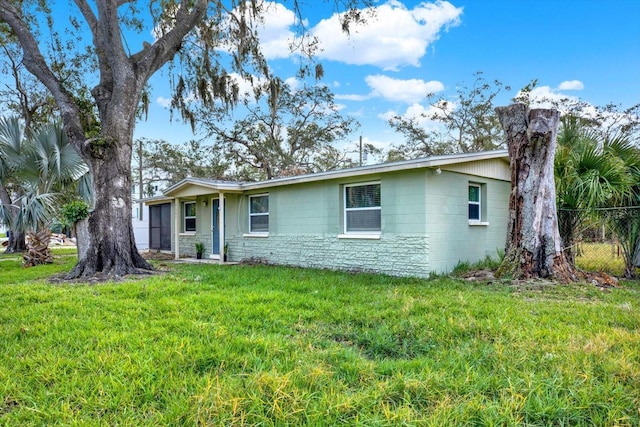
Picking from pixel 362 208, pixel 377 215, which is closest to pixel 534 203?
pixel 377 215

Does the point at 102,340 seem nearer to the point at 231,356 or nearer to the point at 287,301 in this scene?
the point at 231,356

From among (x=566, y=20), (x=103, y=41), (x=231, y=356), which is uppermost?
(x=566, y=20)

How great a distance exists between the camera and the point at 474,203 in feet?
31.9

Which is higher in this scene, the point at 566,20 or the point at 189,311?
the point at 566,20

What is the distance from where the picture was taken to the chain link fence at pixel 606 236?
7812 millimetres

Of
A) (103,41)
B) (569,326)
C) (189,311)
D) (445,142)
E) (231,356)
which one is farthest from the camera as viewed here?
(445,142)

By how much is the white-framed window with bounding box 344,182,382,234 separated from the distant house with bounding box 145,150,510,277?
0.02 m

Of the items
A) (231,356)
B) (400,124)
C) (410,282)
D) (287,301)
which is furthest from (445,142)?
(231,356)

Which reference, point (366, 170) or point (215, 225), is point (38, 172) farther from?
point (366, 170)

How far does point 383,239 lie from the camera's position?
8773 mm

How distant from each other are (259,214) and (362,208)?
4005 mm

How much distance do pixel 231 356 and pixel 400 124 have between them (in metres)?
22.2

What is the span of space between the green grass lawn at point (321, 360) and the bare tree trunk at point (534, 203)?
50.3 inches

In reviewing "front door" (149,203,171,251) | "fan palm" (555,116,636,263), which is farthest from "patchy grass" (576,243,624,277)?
"front door" (149,203,171,251)
